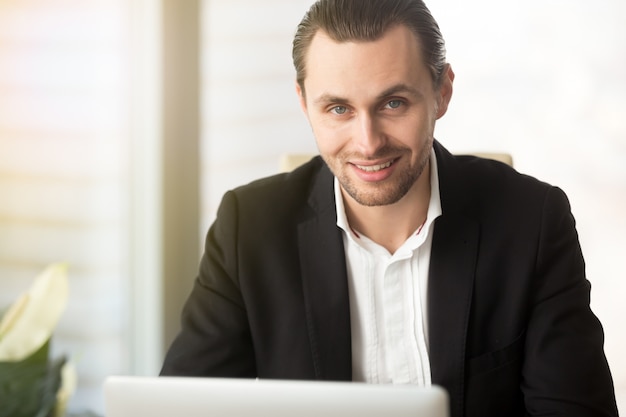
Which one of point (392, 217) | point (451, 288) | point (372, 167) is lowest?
point (451, 288)

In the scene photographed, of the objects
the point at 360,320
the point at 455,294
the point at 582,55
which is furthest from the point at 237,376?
the point at 582,55

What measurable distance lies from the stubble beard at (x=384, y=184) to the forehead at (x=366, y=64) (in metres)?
0.13

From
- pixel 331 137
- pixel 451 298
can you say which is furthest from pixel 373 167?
pixel 451 298

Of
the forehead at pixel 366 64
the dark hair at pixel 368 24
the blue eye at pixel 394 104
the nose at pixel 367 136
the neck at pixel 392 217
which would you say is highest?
the dark hair at pixel 368 24

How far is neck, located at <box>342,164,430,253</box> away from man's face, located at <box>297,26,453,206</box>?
0.07 m

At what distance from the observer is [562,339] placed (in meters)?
1.61

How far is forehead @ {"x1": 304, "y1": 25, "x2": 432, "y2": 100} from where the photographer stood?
162 centimetres

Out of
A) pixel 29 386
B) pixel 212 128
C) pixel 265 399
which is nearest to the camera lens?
pixel 29 386

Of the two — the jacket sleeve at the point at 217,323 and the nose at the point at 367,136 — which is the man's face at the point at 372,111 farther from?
the jacket sleeve at the point at 217,323

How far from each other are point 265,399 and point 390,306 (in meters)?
0.82

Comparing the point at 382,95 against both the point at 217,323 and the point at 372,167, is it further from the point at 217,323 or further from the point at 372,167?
the point at 217,323

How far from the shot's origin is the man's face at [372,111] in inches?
64.0

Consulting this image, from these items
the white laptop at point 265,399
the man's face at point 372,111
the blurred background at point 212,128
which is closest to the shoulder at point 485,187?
the man's face at point 372,111

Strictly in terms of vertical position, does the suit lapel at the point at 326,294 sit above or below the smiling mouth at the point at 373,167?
below
